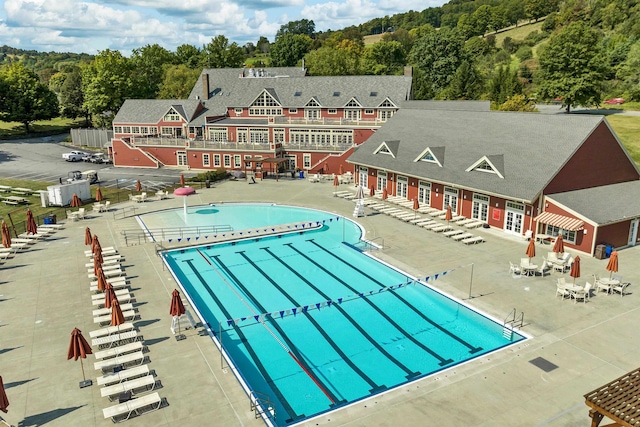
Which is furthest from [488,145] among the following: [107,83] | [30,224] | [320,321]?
[107,83]

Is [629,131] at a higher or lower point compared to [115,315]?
higher

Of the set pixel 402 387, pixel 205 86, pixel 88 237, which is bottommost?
pixel 402 387

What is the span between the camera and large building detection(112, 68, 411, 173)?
181 ft

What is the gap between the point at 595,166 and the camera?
31938 millimetres

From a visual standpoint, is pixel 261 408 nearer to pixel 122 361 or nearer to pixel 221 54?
pixel 122 361

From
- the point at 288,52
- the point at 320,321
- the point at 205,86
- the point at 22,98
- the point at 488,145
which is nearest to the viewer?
the point at 320,321

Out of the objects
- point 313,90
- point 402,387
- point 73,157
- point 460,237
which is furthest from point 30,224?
point 313,90

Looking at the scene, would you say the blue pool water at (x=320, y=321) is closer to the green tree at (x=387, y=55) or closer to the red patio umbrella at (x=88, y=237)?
the red patio umbrella at (x=88, y=237)

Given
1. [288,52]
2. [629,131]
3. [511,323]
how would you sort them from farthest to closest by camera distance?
[288,52] → [629,131] → [511,323]

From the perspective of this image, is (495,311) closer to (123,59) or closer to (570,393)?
(570,393)

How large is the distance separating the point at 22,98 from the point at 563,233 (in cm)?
8669

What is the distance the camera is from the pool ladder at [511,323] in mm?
19481

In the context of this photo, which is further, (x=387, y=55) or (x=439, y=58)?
(x=387, y=55)

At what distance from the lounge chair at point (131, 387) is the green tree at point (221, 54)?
3688 inches
